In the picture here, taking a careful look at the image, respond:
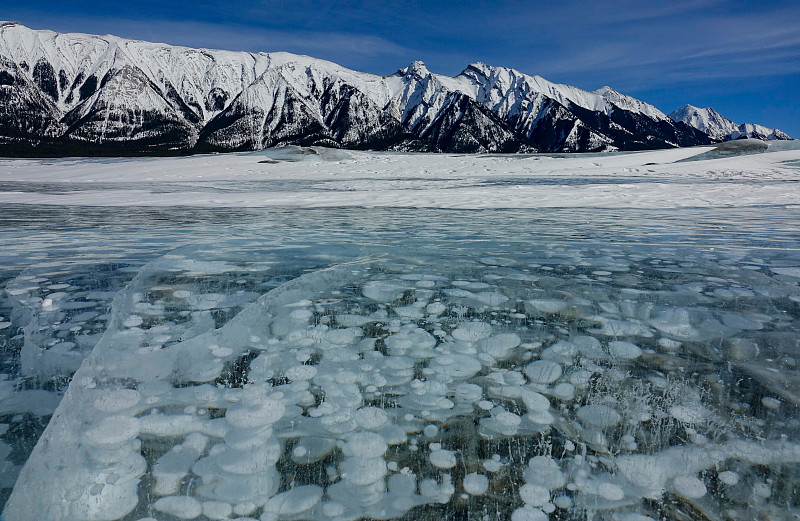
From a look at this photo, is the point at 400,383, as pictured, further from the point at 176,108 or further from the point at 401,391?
the point at 176,108

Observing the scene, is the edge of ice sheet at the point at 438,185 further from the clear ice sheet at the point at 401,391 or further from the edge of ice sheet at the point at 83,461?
the edge of ice sheet at the point at 83,461

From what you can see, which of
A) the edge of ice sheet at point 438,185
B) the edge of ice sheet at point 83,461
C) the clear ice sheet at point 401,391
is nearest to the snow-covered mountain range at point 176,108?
the edge of ice sheet at point 438,185

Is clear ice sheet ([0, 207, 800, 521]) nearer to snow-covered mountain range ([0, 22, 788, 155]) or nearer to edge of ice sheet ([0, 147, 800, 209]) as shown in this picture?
edge of ice sheet ([0, 147, 800, 209])

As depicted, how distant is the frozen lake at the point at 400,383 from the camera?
1499 millimetres

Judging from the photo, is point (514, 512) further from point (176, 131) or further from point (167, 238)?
point (176, 131)

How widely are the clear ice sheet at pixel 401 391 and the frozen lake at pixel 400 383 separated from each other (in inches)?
0.4

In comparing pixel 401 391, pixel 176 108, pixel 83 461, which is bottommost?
pixel 83 461

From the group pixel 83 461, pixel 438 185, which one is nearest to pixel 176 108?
pixel 438 185

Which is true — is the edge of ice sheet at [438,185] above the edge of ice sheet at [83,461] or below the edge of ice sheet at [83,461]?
above

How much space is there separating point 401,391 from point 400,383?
0.07m

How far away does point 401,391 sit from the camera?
2.06m

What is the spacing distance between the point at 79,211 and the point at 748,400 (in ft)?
36.2

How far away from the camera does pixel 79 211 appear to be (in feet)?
29.7

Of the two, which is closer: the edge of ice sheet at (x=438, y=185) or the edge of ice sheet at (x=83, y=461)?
the edge of ice sheet at (x=83, y=461)
